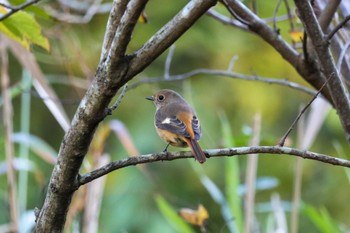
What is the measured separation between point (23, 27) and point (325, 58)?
803 millimetres

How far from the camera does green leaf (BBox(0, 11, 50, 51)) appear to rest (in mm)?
1932

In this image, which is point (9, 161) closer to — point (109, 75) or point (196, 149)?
point (196, 149)

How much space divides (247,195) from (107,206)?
2.49 metres

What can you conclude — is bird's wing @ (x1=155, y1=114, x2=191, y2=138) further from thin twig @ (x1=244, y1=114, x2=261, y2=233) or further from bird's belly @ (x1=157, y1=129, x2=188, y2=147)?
thin twig @ (x1=244, y1=114, x2=261, y2=233)

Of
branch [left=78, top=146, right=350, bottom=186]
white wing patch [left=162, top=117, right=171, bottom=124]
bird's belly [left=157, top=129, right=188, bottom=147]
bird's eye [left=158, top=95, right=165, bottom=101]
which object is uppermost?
bird's eye [left=158, top=95, right=165, bottom=101]

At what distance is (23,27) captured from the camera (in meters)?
1.96

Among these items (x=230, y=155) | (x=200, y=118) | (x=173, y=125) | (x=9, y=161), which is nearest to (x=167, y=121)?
(x=173, y=125)

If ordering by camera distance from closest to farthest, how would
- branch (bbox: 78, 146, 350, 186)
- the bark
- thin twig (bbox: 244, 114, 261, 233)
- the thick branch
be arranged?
the bark < branch (bbox: 78, 146, 350, 186) < the thick branch < thin twig (bbox: 244, 114, 261, 233)

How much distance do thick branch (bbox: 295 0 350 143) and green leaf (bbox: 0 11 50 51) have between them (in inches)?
27.0

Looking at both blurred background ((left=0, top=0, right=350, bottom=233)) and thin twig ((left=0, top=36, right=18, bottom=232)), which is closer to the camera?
thin twig ((left=0, top=36, right=18, bottom=232))

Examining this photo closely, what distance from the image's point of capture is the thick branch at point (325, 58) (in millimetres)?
1877

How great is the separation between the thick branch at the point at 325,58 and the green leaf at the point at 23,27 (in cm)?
68

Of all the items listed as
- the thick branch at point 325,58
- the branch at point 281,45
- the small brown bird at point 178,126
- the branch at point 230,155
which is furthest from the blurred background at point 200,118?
the branch at point 230,155

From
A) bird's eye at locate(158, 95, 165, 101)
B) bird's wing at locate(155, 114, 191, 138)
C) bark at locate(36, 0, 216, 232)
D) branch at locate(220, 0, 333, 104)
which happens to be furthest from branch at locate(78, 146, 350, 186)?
bird's eye at locate(158, 95, 165, 101)
